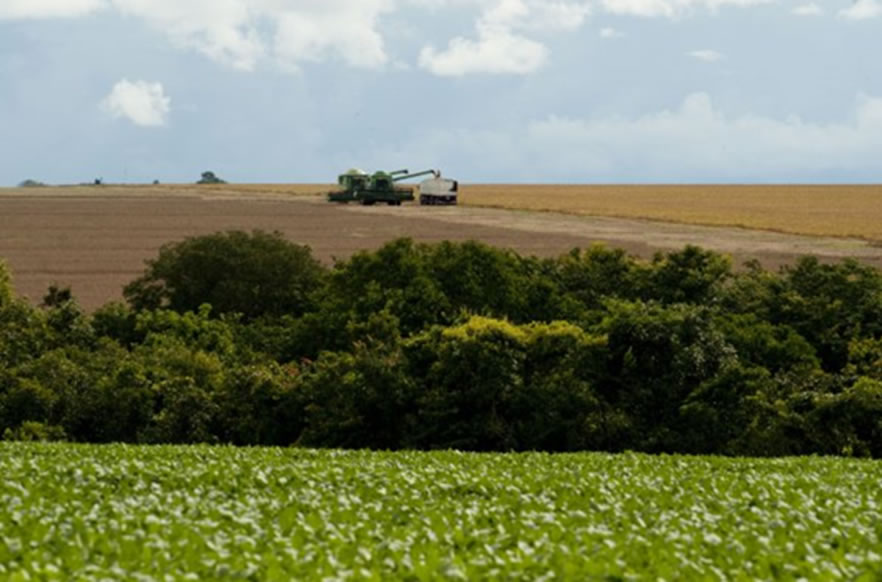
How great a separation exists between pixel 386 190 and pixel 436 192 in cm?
970

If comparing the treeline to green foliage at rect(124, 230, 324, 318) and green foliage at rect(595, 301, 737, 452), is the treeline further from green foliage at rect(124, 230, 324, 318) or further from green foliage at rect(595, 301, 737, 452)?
green foliage at rect(124, 230, 324, 318)

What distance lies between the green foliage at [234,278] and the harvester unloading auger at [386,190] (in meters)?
108

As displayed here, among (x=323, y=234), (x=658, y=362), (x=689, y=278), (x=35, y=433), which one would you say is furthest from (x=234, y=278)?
(x=323, y=234)

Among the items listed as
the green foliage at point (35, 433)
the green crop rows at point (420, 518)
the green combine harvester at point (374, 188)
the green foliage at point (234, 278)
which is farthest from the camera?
the green combine harvester at point (374, 188)

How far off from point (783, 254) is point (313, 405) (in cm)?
7066

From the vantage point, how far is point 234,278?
58.9 m

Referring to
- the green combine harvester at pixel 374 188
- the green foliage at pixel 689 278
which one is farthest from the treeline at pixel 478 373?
the green combine harvester at pixel 374 188

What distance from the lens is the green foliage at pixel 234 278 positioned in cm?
5838

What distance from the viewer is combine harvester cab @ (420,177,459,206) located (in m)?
176

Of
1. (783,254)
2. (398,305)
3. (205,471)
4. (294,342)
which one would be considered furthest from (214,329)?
(783,254)

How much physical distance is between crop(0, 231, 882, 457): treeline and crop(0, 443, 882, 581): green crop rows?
9691mm

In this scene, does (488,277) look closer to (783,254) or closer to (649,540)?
(649,540)

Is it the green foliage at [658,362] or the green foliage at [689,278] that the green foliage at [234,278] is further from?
the green foliage at [658,362]

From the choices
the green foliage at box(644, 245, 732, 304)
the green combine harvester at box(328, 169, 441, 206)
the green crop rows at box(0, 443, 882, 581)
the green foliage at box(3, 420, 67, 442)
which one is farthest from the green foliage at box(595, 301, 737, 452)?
the green combine harvester at box(328, 169, 441, 206)
